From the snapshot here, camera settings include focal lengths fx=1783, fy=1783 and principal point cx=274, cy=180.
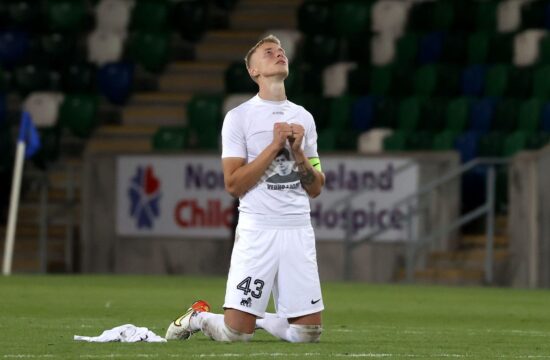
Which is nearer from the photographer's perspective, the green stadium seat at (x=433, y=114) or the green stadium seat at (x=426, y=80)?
the green stadium seat at (x=433, y=114)

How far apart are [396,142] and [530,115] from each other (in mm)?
1809

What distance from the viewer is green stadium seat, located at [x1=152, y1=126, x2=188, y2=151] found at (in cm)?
2511

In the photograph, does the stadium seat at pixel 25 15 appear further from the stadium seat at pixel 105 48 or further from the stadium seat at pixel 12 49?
the stadium seat at pixel 105 48

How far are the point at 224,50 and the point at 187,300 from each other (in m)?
12.3

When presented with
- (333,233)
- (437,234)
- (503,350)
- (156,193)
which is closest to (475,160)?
(437,234)

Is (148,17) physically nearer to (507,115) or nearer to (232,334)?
(507,115)

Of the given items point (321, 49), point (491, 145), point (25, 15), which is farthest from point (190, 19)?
point (491, 145)

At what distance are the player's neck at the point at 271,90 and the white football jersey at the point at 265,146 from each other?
3cm

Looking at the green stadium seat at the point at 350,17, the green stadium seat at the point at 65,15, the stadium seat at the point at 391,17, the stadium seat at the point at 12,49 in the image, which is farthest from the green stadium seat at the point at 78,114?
the stadium seat at the point at 391,17

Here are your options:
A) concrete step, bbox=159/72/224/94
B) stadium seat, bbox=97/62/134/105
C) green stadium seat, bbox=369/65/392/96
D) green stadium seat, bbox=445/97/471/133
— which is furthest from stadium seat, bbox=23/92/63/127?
green stadium seat, bbox=445/97/471/133

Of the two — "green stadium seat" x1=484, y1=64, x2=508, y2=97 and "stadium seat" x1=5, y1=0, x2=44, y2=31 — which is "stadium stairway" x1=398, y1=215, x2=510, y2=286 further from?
"stadium seat" x1=5, y1=0, x2=44, y2=31

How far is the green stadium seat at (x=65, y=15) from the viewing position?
28219 millimetres

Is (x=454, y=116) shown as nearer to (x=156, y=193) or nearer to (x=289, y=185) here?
(x=156, y=193)

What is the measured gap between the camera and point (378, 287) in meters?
19.8
